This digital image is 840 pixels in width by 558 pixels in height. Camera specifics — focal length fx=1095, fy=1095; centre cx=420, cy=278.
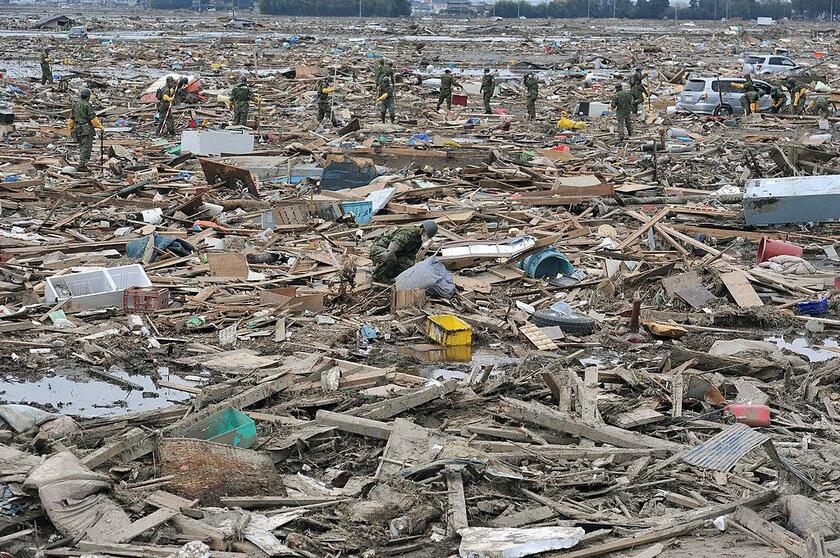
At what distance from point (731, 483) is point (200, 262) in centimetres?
806

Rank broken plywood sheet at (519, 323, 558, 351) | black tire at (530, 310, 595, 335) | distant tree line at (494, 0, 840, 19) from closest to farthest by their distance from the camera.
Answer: broken plywood sheet at (519, 323, 558, 351), black tire at (530, 310, 595, 335), distant tree line at (494, 0, 840, 19)

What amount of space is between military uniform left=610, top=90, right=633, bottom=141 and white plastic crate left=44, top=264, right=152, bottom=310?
14893 mm

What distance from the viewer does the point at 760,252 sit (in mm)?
14180

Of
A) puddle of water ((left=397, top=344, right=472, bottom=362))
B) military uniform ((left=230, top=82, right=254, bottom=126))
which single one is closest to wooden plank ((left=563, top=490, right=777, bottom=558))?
puddle of water ((left=397, top=344, right=472, bottom=362))

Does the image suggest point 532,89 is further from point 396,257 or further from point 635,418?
point 635,418

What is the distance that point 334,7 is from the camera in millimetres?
109125

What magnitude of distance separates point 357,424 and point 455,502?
4.59 feet

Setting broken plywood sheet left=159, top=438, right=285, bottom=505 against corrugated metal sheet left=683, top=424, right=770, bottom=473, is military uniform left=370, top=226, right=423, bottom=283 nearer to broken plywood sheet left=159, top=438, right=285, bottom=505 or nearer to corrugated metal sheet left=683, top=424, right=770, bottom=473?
corrugated metal sheet left=683, top=424, right=770, bottom=473

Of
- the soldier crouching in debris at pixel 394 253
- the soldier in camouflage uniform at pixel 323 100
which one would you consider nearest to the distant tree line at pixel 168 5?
the soldier in camouflage uniform at pixel 323 100

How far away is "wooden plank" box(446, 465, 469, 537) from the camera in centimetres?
655

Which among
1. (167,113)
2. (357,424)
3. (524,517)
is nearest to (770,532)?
(524,517)

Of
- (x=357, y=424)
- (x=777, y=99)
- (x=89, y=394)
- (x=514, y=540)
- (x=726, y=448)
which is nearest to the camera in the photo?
(x=514, y=540)

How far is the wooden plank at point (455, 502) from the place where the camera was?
21.5ft

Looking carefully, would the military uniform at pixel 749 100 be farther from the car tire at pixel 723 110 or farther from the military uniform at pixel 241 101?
the military uniform at pixel 241 101
